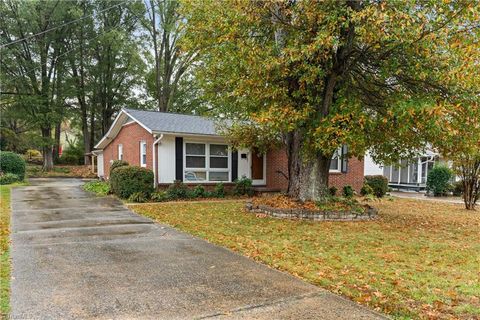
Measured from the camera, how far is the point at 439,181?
760 inches

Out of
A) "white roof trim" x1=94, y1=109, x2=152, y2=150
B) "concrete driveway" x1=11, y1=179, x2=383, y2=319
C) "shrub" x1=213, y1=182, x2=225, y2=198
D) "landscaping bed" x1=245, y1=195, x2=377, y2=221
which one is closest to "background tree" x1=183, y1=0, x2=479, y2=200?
"landscaping bed" x1=245, y1=195, x2=377, y2=221

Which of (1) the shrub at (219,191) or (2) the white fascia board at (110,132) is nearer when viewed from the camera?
(1) the shrub at (219,191)

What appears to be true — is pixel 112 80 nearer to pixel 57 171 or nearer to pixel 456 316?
pixel 57 171

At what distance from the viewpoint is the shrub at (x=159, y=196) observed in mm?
13328

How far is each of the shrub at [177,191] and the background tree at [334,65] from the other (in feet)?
16.3

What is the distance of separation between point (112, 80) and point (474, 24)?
34.2 m

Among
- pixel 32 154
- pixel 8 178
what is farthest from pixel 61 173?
pixel 8 178

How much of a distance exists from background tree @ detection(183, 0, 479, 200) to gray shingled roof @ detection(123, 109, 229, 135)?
4656mm

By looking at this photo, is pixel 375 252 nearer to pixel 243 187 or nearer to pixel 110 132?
pixel 243 187

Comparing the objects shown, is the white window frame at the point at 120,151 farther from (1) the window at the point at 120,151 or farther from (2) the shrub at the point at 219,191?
(2) the shrub at the point at 219,191

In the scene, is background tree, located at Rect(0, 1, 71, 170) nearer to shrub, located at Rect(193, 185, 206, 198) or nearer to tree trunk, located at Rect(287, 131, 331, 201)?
shrub, located at Rect(193, 185, 206, 198)

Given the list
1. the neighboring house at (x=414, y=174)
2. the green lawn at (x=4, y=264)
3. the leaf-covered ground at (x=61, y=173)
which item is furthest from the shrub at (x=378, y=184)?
the leaf-covered ground at (x=61, y=173)

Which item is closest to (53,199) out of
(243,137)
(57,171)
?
(243,137)

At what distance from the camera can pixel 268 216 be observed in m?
9.98
